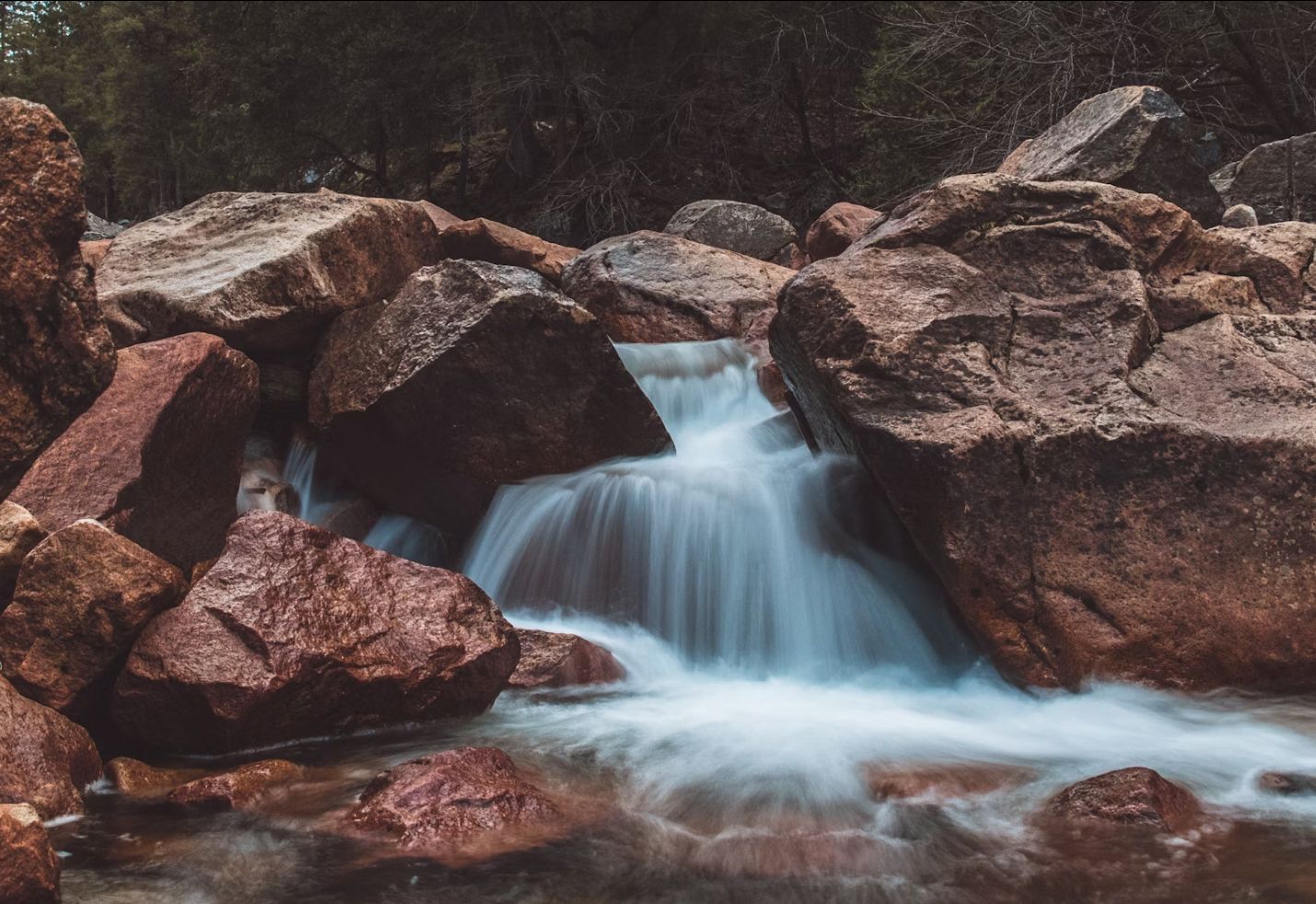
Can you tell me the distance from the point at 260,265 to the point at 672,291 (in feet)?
12.1

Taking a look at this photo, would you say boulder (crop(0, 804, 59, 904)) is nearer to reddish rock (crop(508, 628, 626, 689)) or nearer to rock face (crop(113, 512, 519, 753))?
rock face (crop(113, 512, 519, 753))

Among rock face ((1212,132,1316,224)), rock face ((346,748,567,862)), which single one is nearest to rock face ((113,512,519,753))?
rock face ((346,748,567,862))

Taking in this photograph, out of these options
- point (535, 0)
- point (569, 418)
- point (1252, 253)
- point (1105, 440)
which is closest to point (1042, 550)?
point (1105, 440)

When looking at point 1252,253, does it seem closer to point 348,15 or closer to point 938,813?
point 938,813

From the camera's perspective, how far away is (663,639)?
5875mm

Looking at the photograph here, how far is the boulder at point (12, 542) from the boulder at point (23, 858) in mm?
1779

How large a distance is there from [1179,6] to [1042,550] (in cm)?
1051

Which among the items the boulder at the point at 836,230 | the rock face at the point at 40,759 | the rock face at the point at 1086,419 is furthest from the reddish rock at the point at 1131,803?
the boulder at the point at 836,230

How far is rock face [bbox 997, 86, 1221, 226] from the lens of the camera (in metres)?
7.42

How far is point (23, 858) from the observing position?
2.66 meters

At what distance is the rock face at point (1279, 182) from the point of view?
9.20m

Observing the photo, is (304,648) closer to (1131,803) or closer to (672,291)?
(1131,803)

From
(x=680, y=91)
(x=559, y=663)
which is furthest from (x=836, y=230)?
(x=680, y=91)

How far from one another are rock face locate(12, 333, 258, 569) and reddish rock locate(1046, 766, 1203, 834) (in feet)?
13.9
